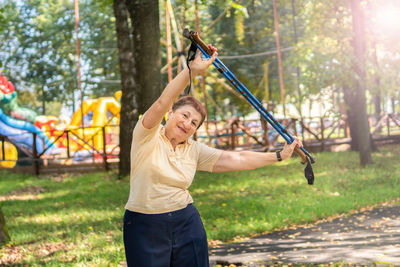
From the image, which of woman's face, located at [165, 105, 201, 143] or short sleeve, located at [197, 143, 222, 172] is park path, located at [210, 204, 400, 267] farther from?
woman's face, located at [165, 105, 201, 143]

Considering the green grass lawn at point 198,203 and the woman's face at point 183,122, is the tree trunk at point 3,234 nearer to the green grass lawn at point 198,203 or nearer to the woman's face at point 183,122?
the green grass lawn at point 198,203

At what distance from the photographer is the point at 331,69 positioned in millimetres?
15297

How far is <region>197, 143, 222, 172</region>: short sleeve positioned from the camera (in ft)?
11.3

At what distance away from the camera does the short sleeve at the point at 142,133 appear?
2.98 meters

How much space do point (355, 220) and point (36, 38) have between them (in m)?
32.8

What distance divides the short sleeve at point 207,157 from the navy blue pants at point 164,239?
1.33 feet

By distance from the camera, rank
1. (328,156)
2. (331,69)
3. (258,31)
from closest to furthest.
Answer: (331,69) < (328,156) < (258,31)

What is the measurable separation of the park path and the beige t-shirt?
9.64ft

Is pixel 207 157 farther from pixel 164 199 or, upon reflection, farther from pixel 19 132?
pixel 19 132

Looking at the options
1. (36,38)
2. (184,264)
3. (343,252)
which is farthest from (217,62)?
(36,38)

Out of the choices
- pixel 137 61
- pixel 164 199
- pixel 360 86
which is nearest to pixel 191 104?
pixel 164 199

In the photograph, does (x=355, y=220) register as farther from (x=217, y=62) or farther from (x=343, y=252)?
(x=217, y=62)

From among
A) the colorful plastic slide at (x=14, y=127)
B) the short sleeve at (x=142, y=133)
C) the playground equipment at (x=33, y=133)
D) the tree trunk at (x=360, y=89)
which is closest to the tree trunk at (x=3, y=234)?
the short sleeve at (x=142, y=133)

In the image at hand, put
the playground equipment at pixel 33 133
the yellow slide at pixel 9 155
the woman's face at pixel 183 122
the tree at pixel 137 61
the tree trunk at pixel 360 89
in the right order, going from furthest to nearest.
A: the yellow slide at pixel 9 155 → the playground equipment at pixel 33 133 → the tree trunk at pixel 360 89 → the tree at pixel 137 61 → the woman's face at pixel 183 122
